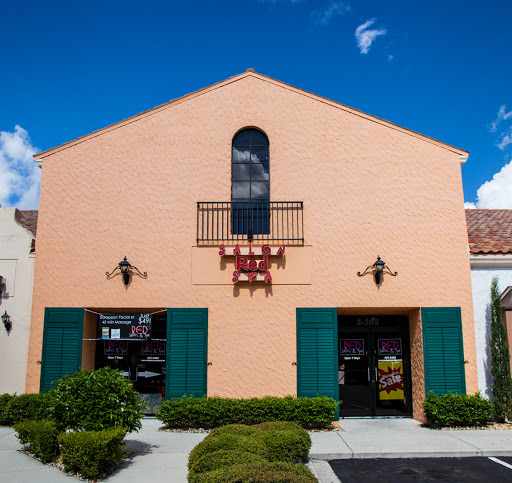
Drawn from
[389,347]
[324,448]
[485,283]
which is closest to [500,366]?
[485,283]

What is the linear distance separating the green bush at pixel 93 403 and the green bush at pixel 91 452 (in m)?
0.35

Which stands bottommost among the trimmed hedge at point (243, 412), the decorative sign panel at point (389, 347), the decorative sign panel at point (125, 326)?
the trimmed hedge at point (243, 412)

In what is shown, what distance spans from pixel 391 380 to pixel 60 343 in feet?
26.2

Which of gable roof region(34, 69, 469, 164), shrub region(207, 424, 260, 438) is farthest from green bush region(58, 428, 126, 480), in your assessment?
gable roof region(34, 69, 469, 164)

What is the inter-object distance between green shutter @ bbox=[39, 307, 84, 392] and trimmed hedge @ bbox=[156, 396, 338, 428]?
8.02ft

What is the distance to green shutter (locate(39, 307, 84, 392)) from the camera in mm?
11195

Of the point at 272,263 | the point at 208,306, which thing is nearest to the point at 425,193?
the point at 272,263

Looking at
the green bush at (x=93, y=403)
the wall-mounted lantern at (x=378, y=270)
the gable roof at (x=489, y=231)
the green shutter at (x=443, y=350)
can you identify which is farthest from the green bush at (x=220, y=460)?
the gable roof at (x=489, y=231)

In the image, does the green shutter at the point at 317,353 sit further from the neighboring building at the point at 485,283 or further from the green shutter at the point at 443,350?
the neighboring building at the point at 485,283

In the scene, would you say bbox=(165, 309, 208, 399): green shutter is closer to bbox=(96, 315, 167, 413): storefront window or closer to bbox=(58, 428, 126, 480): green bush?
bbox=(96, 315, 167, 413): storefront window

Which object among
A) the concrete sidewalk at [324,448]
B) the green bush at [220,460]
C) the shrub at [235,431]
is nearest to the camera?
the green bush at [220,460]

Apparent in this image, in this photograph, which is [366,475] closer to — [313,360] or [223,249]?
[313,360]

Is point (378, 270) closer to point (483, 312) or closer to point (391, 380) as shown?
point (483, 312)

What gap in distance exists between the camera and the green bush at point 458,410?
416 inches
